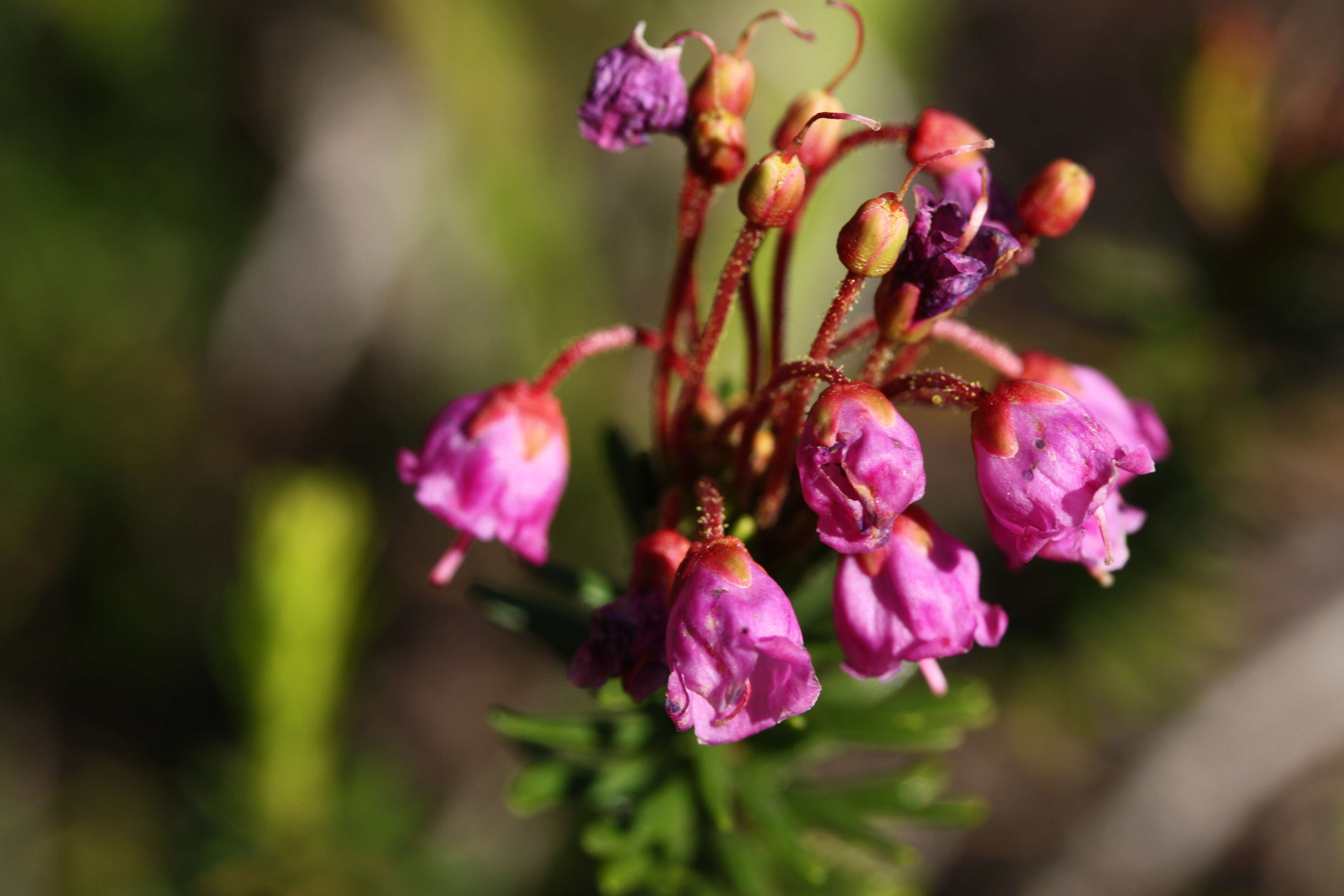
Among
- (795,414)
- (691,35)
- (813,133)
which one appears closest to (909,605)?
(795,414)

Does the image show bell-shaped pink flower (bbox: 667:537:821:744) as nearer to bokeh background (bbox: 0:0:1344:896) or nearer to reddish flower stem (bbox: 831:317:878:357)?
reddish flower stem (bbox: 831:317:878:357)

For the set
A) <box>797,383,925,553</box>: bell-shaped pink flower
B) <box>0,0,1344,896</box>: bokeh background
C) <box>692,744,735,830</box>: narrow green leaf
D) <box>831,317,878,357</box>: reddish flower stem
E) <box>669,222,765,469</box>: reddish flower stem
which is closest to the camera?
<box>797,383,925,553</box>: bell-shaped pink flower

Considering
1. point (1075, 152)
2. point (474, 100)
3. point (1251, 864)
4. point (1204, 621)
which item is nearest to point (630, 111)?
point (1204, 621)

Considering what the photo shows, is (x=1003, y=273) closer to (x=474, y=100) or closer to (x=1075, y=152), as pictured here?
(x=474, y=100)

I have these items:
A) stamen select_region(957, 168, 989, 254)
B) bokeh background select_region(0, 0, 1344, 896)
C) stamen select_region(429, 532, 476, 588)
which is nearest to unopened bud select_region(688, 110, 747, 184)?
stamen select_region(957, 168, 989, 254)

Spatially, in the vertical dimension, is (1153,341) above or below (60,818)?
above

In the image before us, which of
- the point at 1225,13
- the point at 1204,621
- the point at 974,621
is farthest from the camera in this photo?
the point at 1204,621

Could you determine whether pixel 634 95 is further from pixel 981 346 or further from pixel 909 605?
pixel 909 605
